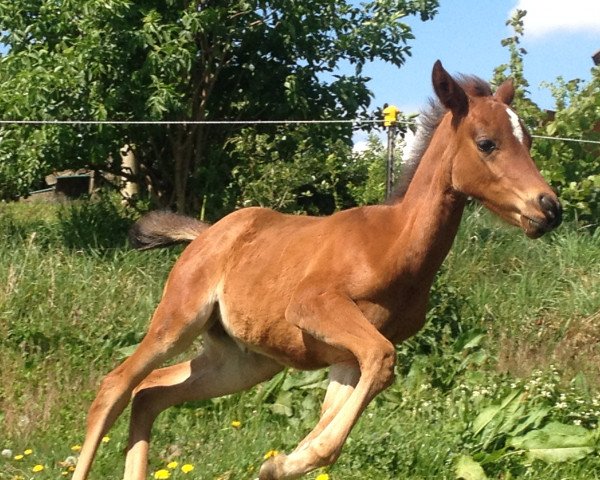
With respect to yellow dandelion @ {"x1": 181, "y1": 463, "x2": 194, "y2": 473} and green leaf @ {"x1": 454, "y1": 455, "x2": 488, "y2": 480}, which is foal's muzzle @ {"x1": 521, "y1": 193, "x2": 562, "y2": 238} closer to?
green leaf @ {"x1": 454, "y1": 455, "x2": 488, "y2": 480}

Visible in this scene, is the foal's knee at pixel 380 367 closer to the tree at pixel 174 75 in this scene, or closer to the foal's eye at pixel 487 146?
the foal's eye at pixel 487 146

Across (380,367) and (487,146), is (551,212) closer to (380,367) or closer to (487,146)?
(487,146)

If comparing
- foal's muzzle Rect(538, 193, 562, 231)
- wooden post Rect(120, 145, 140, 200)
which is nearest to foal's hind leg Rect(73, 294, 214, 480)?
foal's muzzle Rect(538, 193, 562, 231)

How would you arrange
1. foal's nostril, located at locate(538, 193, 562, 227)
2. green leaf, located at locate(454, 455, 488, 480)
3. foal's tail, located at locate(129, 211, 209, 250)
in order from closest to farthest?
foal's nostril, located at locate(538, 193, 562, 227) → green leaf, located at locate(454, 455, 488, 480) → foal's tail, located at locate(129, 211, 209, 250)

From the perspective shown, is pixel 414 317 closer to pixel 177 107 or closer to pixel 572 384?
pixel 572 384

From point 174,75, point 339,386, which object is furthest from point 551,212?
point 174,75

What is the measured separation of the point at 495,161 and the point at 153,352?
2.47 m

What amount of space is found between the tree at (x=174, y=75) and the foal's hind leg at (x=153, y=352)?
332cm

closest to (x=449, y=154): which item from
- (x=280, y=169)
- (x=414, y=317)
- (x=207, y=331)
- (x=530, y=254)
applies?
(x=414, y=317)

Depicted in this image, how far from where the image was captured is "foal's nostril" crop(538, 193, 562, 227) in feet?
14.4

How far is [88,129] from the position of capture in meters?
9.06

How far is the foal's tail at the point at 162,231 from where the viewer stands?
666cm

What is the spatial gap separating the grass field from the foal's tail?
122 cm

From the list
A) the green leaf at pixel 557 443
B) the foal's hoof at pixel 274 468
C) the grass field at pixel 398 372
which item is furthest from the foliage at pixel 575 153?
the foal's hoof at pixel 274 468
